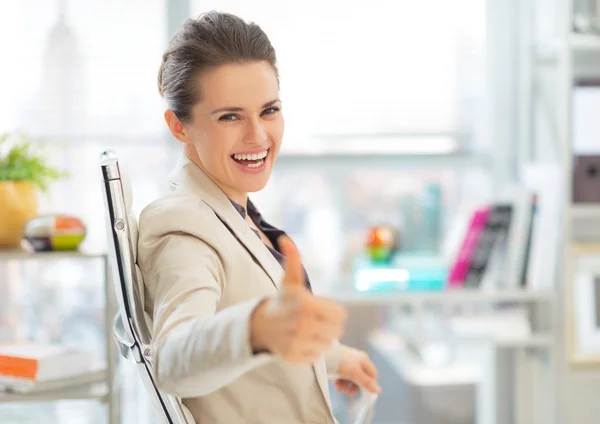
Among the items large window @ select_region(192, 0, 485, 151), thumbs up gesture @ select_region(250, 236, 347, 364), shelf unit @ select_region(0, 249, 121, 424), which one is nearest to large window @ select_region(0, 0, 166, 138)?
large window @ select_region(192, 0, 485, 151)

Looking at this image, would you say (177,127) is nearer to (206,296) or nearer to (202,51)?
(202,51)

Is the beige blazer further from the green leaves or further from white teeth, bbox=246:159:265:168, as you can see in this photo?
the green leaves

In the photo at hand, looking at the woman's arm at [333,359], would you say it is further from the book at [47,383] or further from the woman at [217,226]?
the book at [47,383]

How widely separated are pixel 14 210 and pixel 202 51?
118cm

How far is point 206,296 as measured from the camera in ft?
3.39

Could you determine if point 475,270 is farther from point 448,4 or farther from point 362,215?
point 448,4

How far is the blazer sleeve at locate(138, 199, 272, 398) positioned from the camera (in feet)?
2.92

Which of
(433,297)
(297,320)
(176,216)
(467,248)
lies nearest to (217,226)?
(176,216)

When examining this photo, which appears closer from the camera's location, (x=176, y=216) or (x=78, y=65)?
(x=176, y=216)

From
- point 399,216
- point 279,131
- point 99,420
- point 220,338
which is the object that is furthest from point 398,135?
point 220,338

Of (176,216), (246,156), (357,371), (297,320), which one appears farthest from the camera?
(357,371)

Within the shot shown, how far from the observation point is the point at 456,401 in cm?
306

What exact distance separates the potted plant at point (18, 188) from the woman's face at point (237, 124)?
3.50 feet

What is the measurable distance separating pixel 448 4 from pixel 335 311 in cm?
251
